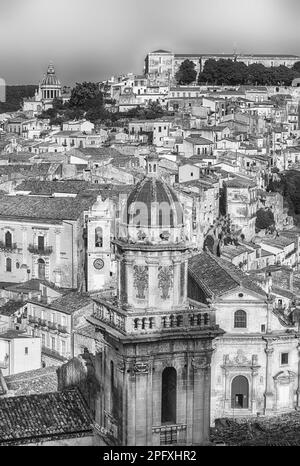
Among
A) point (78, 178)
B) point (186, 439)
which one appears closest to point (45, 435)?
point (186, 439)

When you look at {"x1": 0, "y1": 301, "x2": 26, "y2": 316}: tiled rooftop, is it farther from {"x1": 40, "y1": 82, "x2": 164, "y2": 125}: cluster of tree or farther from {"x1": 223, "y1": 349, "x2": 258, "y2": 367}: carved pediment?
{"x1": 40, "y1": 82, "x2": 164, "y2": 125}: cluster of tree

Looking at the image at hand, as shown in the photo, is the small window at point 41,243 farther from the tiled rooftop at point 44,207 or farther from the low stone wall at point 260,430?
the low stone wall at point 260,430

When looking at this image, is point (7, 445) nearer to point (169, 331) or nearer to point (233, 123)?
point (169, 331)

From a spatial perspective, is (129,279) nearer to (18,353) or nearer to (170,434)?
(170,434)

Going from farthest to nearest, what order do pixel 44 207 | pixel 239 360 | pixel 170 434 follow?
pixel 44 207
pixel 239 360
pixel 170 434

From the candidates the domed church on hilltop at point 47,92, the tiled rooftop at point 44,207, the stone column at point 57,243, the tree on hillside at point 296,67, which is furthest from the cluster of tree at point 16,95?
the stone column at point 57,243

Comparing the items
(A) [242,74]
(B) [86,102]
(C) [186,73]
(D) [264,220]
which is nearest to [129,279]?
(D) [264,220]
